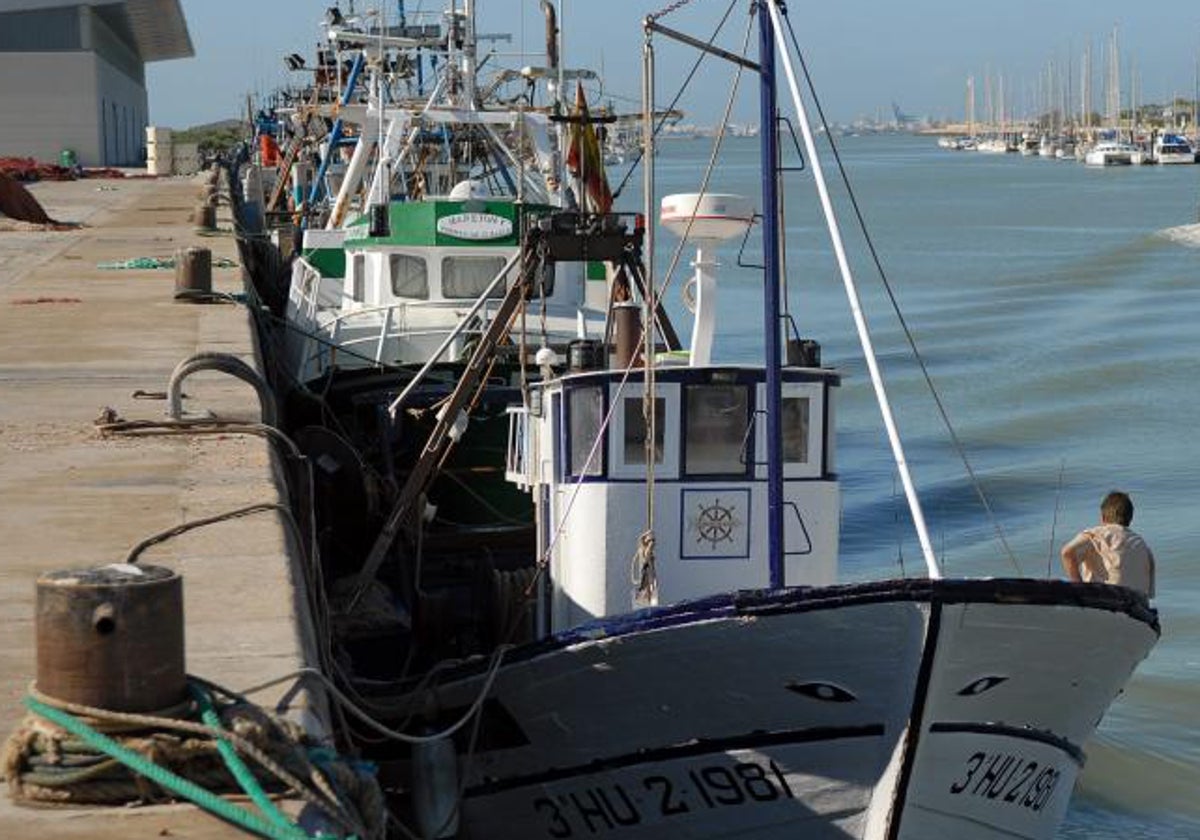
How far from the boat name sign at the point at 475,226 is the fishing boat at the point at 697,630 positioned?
5184 mm

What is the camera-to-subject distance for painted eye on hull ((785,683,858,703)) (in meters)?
9.64

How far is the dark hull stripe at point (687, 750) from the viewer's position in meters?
9.75

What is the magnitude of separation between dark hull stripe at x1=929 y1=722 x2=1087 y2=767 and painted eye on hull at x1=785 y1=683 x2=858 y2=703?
407mm

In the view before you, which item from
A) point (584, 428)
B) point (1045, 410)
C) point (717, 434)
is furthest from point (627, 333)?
point (1045, 410)

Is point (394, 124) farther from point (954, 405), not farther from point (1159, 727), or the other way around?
point (954, 405)

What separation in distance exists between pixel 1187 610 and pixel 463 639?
9.22 meters

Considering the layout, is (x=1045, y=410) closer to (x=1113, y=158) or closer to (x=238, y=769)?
(x=238, y=769)

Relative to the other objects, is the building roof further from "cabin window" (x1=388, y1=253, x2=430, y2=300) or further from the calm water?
"cabin window" (x1=388, y1=253, x2=430, y2=300)

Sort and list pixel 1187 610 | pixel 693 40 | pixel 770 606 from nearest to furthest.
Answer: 1. pixel 770 606
2. pixel 693 40
3. pixel 1187 610

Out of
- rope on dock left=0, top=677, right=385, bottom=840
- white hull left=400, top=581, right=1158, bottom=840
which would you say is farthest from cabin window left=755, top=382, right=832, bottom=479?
rope on dock left=0, top=677, right=385, bottom=840

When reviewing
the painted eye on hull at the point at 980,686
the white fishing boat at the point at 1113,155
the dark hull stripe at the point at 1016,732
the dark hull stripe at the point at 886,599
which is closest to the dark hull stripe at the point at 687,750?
the dark hull stripe at the point at 1016,732

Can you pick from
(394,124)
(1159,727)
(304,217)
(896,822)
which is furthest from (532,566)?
(304,217)

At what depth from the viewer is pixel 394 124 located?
22547mm

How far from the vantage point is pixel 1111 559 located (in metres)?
10.7
